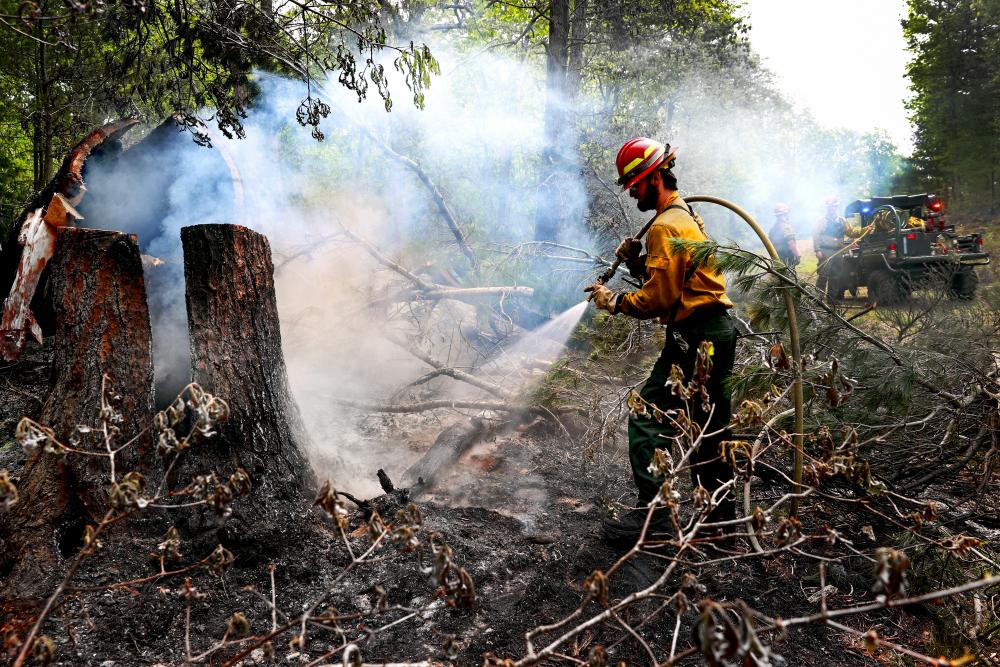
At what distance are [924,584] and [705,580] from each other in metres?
1.06

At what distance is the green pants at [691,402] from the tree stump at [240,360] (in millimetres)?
1983

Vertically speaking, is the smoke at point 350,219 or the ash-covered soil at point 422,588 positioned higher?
the smoke at point 350,219

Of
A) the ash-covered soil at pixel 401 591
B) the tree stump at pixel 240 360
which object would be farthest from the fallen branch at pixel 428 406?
the tree stump at pixel 240 360

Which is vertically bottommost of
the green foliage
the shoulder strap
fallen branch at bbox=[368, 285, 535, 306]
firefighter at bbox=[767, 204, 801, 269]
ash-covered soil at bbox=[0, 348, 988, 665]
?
ash-covered soil at bbox=[0, 348, 988, 665]

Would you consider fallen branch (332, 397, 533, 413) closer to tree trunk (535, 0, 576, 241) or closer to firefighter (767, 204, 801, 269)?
tree trunk (535, 0, 576, 241)

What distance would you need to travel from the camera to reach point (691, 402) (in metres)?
3.18

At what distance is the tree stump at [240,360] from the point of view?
10.7 ft

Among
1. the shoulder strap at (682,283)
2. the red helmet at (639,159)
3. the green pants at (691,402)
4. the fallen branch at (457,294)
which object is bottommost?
the green pants at (691,402)

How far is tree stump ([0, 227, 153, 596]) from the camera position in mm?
2893

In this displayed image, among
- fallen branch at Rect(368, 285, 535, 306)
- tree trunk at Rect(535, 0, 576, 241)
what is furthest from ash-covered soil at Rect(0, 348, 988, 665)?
tree trunk at Rect(535, 0, 576, 241)

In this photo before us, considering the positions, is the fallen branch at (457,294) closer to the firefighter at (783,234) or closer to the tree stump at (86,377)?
the tree stump at (86,377)

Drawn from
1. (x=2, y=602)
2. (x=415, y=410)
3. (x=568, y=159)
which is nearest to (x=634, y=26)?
(x=568, y=159)

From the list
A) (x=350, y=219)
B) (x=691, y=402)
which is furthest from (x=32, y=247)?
(x=350, y=219)

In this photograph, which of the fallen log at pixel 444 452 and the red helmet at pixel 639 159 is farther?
the fallen log at pixel 444 452
